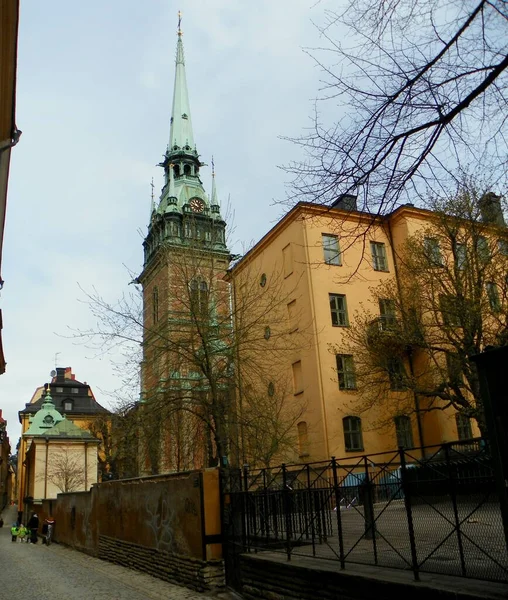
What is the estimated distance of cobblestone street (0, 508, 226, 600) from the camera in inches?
448

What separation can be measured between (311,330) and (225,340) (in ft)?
37.8

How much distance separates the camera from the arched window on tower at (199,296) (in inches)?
640

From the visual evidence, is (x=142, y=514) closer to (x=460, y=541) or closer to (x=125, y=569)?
(x=125, y=569)

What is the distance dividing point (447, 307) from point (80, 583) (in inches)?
586

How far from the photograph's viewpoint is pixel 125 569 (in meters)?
15.4

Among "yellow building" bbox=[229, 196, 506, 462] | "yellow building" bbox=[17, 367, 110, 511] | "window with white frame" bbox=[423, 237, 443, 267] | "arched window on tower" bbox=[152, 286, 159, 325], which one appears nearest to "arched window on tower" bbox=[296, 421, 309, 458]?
"yellow building" bbox=[229, 196, 506, 462]

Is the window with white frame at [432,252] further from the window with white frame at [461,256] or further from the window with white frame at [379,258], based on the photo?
the window with white frame at [379,258]

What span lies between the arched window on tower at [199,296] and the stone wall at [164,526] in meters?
4.68

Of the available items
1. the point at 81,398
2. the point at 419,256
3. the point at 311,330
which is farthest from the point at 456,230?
the point at 81,398

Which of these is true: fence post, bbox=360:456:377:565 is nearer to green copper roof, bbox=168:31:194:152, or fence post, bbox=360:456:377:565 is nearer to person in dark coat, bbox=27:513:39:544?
person in dark coat, bbox=27:513:39:544

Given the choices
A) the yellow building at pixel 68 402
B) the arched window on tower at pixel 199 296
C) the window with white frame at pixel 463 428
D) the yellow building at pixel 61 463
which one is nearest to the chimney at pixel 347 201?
the arched window on tower at pixel 199 296

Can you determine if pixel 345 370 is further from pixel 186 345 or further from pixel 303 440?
pixel 186 345

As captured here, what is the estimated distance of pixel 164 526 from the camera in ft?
43.4

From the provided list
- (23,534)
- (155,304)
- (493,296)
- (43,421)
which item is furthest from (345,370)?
(43,421)
